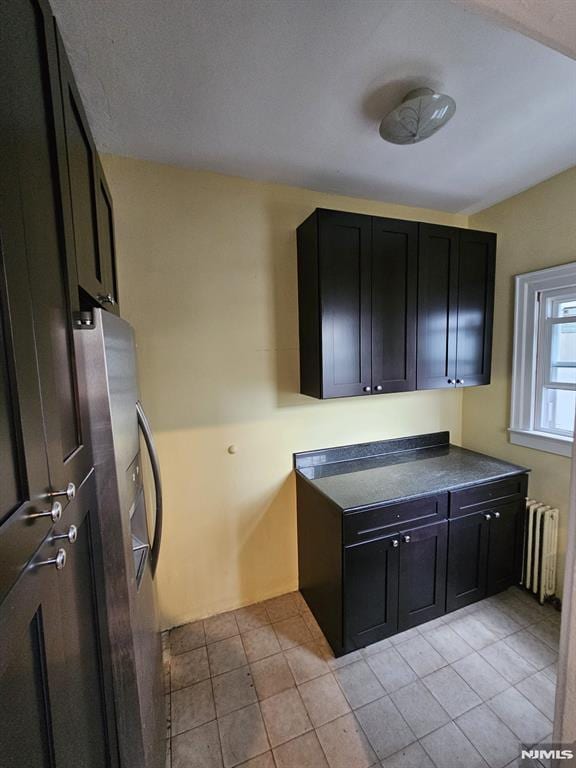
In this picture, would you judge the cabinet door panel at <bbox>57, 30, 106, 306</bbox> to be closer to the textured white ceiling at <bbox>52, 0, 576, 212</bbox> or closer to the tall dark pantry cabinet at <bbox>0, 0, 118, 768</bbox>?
the tall dark pantry cabinet at <bbox>0, 0, 118, 768</bbox>

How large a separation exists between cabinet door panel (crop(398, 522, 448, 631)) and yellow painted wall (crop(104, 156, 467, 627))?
A: 72 centimetres

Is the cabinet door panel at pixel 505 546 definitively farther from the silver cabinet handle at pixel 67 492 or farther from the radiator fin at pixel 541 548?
the silver cabinet handle at pixel 67 492

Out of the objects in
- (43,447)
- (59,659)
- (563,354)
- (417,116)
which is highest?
(417,116)

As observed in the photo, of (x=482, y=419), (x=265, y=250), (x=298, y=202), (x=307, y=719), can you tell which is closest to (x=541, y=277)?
(x=482, y=419)

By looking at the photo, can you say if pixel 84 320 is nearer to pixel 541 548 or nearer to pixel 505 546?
pixel 505 546

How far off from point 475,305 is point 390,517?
1495 mm

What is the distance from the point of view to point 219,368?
182 centimetres

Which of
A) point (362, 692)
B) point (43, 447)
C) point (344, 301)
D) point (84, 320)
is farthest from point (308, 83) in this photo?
point (362, 692)

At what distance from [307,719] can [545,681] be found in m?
1.16

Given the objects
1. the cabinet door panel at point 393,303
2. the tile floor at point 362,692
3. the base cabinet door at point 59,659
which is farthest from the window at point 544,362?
the base cabinet door at point 59,659

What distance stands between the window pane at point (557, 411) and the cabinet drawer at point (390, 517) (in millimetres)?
933

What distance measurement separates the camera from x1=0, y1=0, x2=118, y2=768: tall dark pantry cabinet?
448 millimetres

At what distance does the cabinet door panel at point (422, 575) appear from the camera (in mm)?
1700

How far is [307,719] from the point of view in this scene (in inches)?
53.3
